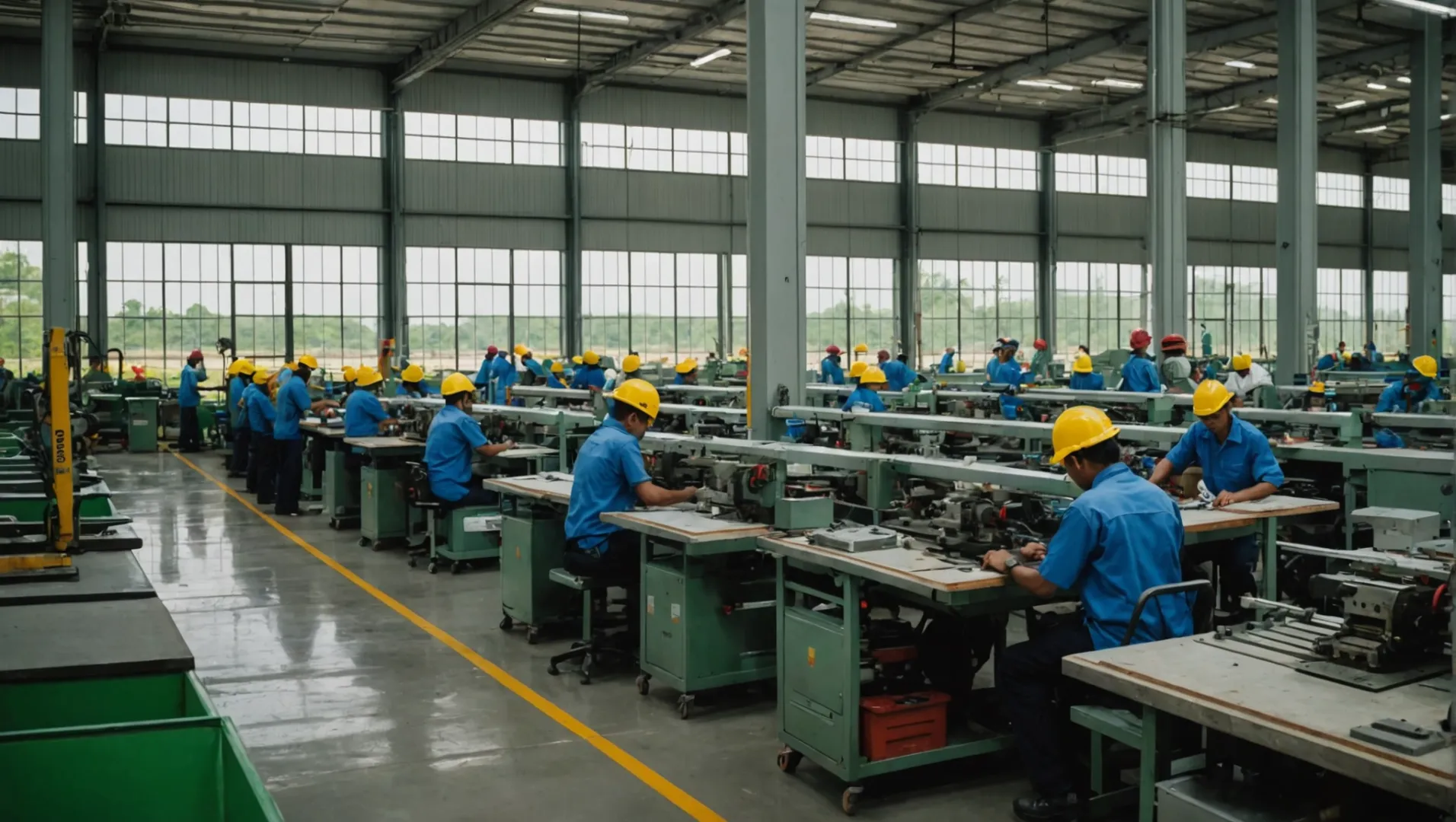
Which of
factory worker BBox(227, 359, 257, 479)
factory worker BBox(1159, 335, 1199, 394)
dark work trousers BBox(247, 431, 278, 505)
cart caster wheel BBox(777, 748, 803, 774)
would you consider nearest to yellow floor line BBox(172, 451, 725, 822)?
cart caster wheel BBox(777, 748, 803, 774)

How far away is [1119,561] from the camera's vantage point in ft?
13.2

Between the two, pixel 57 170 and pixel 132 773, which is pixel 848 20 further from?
pixel 132 773

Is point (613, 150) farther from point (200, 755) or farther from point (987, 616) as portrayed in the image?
point (200, 755)

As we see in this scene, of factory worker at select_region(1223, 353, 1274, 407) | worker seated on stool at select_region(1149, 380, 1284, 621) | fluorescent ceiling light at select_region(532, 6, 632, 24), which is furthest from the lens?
fluorescent ceiling light at select_region(532, 6, 632, 24)

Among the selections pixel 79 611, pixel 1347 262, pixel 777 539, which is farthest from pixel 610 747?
pixel 1347 262

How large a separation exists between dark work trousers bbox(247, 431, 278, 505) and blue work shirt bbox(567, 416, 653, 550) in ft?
26.0

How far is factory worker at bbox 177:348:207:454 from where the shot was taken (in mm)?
18750

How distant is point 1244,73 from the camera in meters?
23.5

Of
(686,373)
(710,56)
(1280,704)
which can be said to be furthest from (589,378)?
(1280,704)

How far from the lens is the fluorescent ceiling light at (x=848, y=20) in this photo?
1820 cm

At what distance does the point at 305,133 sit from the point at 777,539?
18433 mm

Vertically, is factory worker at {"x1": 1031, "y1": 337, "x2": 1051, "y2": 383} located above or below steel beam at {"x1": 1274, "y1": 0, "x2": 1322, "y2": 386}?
below

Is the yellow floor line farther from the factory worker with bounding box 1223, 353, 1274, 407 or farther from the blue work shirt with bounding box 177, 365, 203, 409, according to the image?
the blue work shirt with bounding box 177, 365, 203, 409

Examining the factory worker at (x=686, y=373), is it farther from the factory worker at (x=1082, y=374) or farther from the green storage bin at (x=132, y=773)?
the green storage bin at (x=132, y=773)
